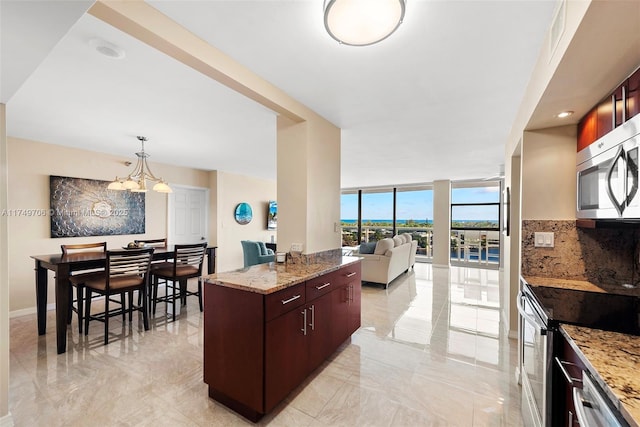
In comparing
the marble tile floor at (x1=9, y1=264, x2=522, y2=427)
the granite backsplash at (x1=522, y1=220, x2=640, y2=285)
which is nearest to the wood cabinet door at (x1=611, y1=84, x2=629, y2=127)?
the granite backsplash at (x1=522, y1=220, x2=640, y2=285)

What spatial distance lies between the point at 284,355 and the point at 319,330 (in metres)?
0.44

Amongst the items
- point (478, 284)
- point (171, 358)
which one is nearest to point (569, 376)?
point (171, 358)

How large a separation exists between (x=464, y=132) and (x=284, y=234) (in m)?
2.57

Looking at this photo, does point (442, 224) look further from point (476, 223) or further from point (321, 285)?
point (321, 285)

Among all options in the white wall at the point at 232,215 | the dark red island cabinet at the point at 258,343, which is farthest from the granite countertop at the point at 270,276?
the white wall at the point at 232,215

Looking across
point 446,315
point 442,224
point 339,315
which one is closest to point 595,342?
point 339,315

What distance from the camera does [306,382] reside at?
7.13 ft

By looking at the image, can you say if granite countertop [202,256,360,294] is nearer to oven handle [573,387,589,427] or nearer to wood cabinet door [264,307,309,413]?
Answer: wood cabinet door [264,307,309,413]

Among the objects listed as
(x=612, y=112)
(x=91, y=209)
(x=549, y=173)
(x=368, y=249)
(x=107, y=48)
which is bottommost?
(x=368, y=249)

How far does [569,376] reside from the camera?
1092 millimetres

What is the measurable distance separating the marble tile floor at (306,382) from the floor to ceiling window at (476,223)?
4388 mm

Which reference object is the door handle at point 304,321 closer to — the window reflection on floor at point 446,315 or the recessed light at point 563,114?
the window reflection on floor at point 446,315

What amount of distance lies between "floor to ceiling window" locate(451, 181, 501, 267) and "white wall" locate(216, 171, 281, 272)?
17.2 feet

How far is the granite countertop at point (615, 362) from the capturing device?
719 millimetres
